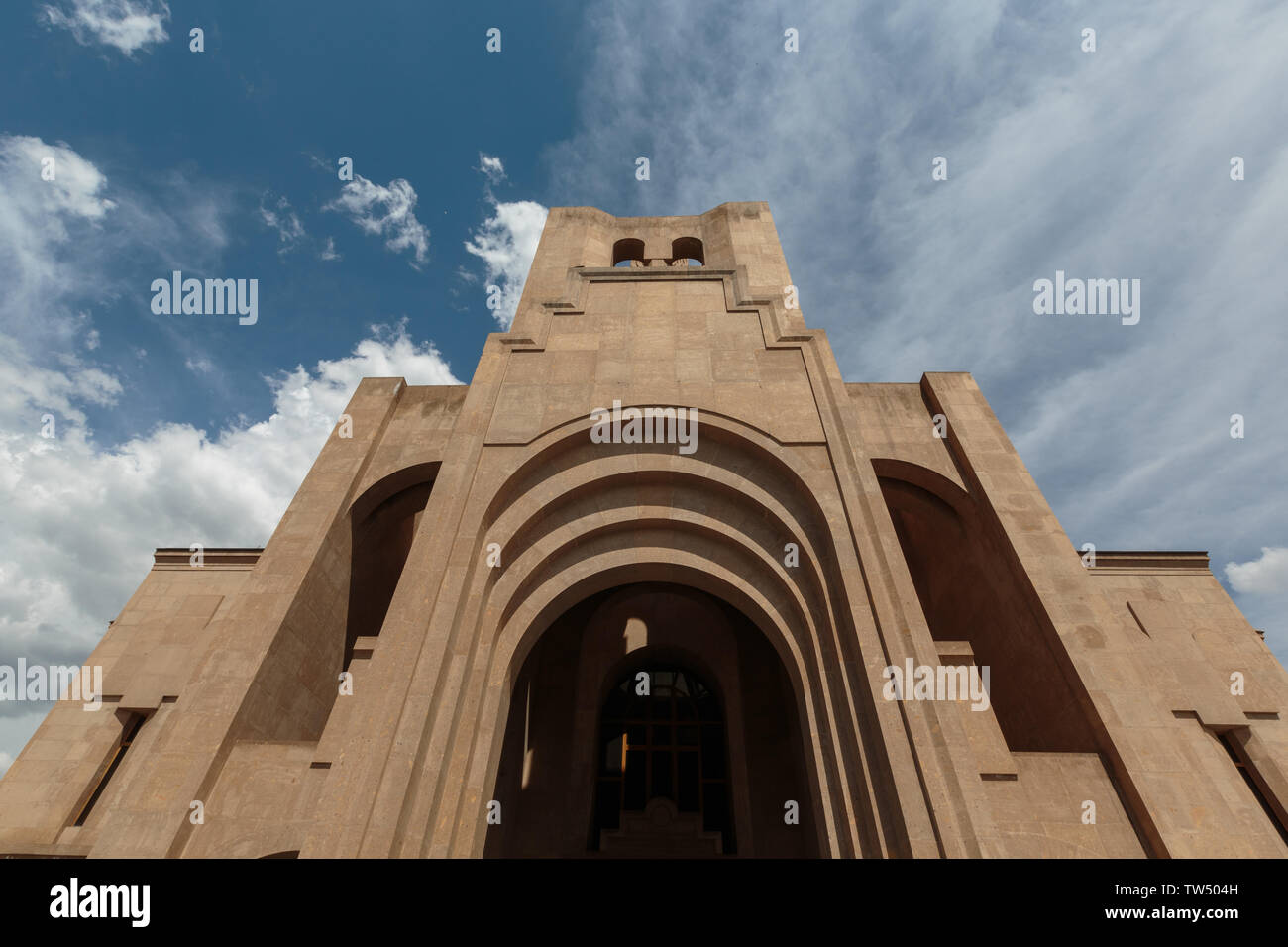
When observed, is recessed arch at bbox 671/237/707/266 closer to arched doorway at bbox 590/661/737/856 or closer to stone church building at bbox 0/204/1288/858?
stone church building at bbox 0/204/1288/858

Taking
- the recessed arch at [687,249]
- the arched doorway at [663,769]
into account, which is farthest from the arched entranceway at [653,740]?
the recessed arch at [687,249]

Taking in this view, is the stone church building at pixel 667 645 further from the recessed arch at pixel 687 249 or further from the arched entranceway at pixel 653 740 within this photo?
the recessed arch at pixel 687 249

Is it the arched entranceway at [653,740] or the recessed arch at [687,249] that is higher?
the recessed arch at [687,249]

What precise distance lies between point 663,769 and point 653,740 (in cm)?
69

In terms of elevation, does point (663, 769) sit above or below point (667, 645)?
below

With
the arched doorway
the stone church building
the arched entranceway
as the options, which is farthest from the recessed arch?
the arched doorway

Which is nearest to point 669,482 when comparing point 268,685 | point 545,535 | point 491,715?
point 545,535

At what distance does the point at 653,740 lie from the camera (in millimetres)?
14312

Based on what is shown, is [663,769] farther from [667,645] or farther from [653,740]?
[667,645]

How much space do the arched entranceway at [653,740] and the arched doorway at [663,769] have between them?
0.08 feet

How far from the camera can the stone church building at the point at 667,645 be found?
855cm

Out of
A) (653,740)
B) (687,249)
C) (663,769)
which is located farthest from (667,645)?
(687,249)
